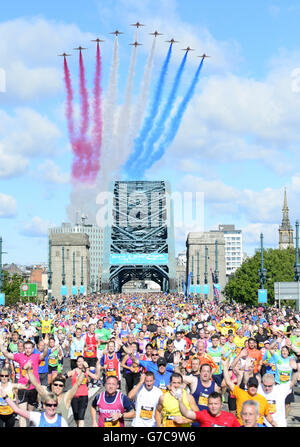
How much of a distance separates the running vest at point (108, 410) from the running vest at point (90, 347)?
303 inches

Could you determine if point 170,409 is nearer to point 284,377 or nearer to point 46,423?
point 46,423

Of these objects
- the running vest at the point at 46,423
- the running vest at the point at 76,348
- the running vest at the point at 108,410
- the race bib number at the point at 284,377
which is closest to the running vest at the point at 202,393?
the running vest at the point at 108,410

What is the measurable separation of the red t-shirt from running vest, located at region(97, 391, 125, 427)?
1.49m

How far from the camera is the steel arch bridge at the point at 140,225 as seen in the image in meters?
136

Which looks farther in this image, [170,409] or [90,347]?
[90,347]

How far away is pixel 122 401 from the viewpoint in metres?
9.69

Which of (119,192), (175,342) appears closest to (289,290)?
(175,342)

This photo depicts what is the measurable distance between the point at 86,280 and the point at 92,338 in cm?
12660

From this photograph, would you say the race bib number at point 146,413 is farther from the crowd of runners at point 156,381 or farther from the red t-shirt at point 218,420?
the red t-shirt at point 218,420

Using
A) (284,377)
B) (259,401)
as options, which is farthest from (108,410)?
(284,377)

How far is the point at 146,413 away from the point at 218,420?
5.62 feet

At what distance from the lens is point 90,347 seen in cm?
1733
